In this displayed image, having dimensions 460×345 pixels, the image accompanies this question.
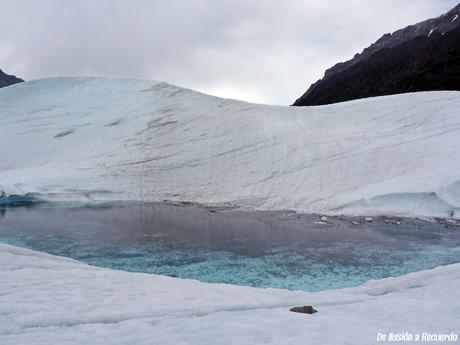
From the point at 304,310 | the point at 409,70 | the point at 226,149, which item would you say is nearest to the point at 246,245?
A: the point at 304,310

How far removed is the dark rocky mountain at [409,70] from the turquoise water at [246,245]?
1685 inches

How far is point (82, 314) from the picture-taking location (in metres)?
4.38

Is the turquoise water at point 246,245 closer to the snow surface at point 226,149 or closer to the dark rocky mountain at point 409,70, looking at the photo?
the snow surface at point 226,149

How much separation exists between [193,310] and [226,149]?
1607 cm

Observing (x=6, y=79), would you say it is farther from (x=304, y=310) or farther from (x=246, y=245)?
(x=304, y=310)

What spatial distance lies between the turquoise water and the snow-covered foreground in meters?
1.96

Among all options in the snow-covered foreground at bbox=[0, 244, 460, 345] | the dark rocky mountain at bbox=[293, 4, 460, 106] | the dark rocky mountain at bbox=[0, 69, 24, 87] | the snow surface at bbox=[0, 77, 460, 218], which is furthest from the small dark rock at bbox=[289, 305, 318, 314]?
the dark rocky mountain at bbox=[0, 69, 24, 87]

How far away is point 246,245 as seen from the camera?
35.6ft

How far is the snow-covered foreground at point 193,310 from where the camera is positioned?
12.5ft

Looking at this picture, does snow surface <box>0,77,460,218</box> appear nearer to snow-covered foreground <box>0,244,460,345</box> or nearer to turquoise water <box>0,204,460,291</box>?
turquoise water <box>0,204,460,291</box>

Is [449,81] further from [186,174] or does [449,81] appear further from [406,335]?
[406,335]

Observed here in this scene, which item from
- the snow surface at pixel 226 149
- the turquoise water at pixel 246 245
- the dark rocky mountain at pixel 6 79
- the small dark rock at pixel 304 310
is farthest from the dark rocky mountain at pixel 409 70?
the dark rocky mountain at pixel 6 79

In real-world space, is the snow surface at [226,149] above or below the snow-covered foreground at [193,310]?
above

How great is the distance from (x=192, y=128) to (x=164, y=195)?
4446 mm
